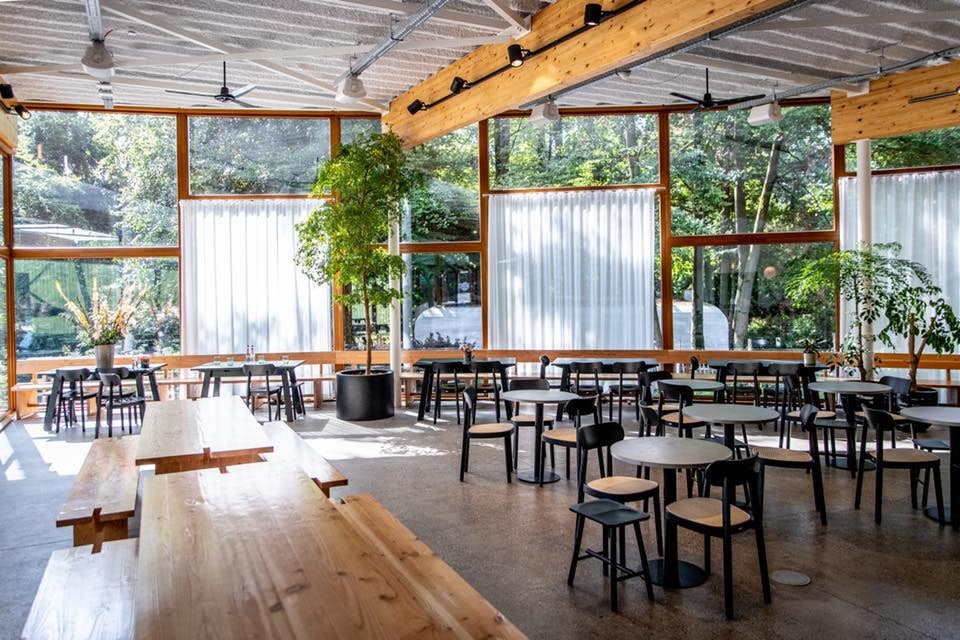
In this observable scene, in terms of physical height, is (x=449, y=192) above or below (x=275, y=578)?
above

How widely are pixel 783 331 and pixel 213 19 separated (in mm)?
7334

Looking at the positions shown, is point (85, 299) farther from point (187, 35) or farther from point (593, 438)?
point (593, 438)

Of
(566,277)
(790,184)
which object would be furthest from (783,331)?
(566,277)

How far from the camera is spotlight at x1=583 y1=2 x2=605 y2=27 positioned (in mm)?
5113

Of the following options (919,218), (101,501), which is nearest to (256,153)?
(101,501)

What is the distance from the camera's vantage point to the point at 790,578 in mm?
3611

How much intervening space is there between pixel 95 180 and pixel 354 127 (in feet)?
11.0

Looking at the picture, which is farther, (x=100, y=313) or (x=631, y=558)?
(x=100, y=313)

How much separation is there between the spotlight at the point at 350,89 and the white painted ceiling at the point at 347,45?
0.31 meters

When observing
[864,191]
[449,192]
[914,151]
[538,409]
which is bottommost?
[538,409]

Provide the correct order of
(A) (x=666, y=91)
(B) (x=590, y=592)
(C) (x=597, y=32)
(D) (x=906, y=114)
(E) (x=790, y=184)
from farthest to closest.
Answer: (E) (x=790, y=184), (A) (x=666, y=91), (D) (x=906, y=114), (C) (x=597, y=32), (B) (x=590, y=592)

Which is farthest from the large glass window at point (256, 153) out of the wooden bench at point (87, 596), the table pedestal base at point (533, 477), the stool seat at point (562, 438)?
the wooden bench at point (87, 596)

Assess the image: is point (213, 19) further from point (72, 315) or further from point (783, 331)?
point (783, 331)

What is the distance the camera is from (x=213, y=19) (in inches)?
248
